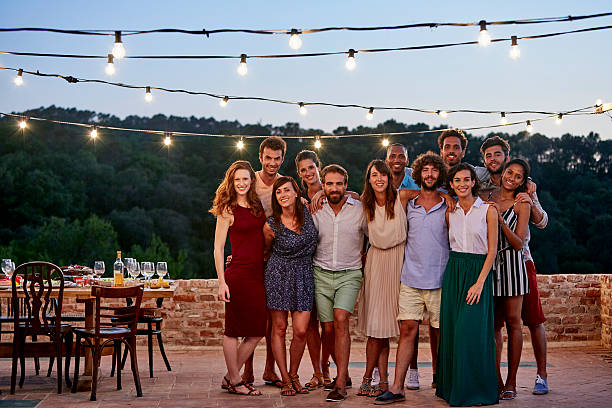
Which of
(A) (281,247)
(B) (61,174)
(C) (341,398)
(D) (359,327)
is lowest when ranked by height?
(C) (341,398)

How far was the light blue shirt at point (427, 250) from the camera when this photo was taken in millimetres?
5266

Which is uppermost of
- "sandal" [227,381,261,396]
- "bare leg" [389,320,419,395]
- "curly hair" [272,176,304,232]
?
"curly hair" [272,176,304,232]

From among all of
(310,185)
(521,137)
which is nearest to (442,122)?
(521,137)

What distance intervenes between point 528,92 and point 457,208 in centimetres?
1673

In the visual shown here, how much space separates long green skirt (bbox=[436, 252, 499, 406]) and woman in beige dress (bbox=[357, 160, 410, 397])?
0.37 m

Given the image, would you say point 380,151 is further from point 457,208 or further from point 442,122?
point 457,208

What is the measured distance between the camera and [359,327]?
5492 millimetres

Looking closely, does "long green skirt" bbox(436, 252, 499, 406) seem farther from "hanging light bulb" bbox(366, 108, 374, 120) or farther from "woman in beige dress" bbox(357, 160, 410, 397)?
"hanging light bulb" bbox(366, 108, 374, 120)

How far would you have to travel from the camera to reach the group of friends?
16.9ft

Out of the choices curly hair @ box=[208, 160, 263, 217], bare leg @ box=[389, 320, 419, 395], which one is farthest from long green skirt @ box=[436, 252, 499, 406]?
curly hair @ box=[208, 160, 263, 217]

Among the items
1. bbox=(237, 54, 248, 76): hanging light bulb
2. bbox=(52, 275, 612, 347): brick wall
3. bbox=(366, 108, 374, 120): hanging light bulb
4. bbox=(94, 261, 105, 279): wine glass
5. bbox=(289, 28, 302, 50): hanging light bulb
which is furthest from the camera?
bbox=(366, 108, 374, 120): hanging light bulb

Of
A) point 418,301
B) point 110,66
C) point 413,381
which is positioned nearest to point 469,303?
point 418,301

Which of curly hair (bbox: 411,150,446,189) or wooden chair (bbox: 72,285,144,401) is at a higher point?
curly hair (bbox: 411,150,446,189)

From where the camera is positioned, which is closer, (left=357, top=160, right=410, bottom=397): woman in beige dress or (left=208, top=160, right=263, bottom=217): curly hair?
(left=357, top=160, right=410, bottom=397): woman in beige dress
